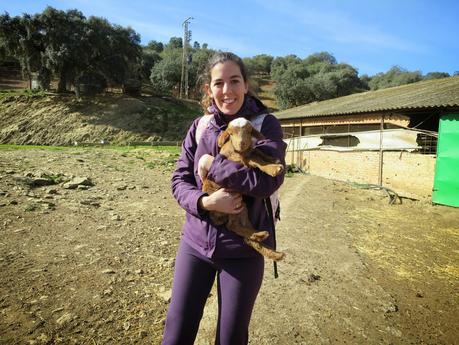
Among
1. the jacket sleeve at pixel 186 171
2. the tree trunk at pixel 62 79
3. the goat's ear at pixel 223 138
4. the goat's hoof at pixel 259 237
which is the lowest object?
the goat's hoof at pixel 259 237

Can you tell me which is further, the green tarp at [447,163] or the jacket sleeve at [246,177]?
the green tarp at [447,163]

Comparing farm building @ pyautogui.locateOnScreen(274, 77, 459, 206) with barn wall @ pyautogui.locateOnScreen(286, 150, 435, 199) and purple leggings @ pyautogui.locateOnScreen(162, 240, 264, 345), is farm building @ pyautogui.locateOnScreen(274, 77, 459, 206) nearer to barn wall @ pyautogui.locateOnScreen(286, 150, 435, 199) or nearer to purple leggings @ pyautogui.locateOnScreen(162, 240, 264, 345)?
barn wall @ pyautogui.locateOnScreen(286, 150, 435, 199)

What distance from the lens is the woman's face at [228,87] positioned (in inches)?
79.7

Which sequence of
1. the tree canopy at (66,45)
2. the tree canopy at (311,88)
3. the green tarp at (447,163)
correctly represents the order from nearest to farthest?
the green tarp at (447,163)
the tree canopy at (66,45)
the tree canopy at (311,88)

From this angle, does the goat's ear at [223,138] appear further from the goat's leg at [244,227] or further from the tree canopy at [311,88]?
the tree canopy at [311,88]

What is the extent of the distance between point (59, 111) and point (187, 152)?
32906mm

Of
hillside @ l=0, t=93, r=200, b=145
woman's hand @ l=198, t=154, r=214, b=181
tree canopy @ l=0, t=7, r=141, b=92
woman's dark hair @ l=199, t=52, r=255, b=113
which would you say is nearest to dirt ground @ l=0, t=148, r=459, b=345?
woman's hand @ l=198, t=154, r=214, b=181

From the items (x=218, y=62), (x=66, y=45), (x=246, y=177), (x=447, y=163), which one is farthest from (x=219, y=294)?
(x=66, y=45)

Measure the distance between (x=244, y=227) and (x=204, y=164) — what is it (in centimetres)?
47

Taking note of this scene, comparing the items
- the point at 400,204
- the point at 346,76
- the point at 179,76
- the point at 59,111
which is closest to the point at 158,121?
the point at 59,111

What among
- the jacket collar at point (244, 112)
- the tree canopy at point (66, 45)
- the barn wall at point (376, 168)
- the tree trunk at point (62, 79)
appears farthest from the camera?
the tree trunk at point (62, 79)

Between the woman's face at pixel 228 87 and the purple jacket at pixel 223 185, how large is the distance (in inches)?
5.2

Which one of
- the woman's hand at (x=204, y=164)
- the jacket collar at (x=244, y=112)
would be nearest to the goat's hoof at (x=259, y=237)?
the woman's hand at (x=204, y=164)

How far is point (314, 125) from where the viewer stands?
1820 centimetres
